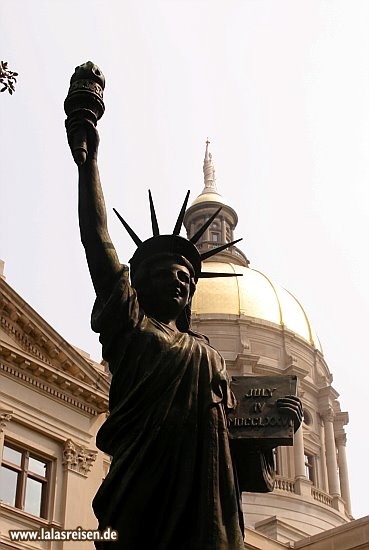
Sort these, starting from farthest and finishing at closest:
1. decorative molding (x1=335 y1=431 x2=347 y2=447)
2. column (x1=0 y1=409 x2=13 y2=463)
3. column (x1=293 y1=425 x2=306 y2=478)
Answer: decorative molding (x1=335 y1=431 x2=347 y2=447)
column (x1=293 y1=425 x2=306 y2=478)
column (x1=0 y1=409 x2=13 y2=463)

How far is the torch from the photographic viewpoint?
4824 mm

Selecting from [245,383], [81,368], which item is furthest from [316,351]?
[245,383]

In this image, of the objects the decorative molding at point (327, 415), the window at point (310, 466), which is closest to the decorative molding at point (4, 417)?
the window at point (310, 466)

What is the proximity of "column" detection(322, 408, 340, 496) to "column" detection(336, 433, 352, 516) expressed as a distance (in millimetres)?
1432

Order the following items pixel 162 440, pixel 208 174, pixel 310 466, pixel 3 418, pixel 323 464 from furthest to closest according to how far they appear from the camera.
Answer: pixel 208 174 < pixel 323 464 < pixel 310 466 < pixel 3 418 < pixel 162 440

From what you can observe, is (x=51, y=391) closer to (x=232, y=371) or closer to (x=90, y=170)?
(x=90, y=170)

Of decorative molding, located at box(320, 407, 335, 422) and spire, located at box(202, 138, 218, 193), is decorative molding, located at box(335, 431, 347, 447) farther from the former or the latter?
spire, located at box(202, 138, 218, 193)

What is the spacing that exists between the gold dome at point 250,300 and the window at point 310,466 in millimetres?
7136

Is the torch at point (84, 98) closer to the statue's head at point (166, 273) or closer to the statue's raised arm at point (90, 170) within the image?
the statue's raised arm at point (90, 170)

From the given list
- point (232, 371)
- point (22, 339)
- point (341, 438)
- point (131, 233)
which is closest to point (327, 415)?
point (341, 438)

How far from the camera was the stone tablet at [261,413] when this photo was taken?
458 cm

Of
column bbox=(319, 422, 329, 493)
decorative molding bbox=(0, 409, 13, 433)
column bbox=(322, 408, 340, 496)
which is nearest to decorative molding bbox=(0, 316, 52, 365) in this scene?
decorative molding bbox=(0, 409, 13, 433)

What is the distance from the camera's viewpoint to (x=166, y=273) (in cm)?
491

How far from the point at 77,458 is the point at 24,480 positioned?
221 cm
